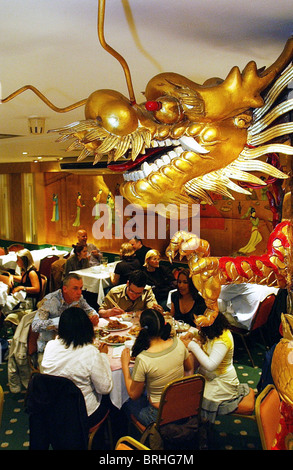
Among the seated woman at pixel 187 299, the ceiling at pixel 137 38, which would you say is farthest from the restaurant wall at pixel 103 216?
the ceiling at pixel 137 38

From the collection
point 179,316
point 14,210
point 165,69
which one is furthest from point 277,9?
point 14,210

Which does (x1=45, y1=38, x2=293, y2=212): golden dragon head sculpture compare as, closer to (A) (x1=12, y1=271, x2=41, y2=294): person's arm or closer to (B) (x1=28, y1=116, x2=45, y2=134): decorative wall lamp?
(B) (x1=28, y1=116, x2=45, y2=134): decorative wall lamp

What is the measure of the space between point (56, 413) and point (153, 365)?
625 millimetres

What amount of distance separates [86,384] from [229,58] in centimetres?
202

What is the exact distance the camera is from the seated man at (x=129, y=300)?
4.00 m

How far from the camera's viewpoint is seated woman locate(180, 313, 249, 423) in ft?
9.72

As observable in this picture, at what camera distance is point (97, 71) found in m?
2.04

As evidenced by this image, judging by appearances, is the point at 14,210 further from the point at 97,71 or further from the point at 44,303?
the point at 97,71

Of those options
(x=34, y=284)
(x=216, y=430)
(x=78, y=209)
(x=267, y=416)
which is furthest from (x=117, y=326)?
(x=78, y=209)

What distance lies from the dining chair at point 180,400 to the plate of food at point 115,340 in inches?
33.0

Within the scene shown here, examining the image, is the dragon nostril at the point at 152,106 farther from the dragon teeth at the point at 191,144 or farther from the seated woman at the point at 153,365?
the seated woman at the point at 153,365

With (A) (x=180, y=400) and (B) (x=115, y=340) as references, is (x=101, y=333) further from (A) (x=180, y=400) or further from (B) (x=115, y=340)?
(A) (x=180, y=400)

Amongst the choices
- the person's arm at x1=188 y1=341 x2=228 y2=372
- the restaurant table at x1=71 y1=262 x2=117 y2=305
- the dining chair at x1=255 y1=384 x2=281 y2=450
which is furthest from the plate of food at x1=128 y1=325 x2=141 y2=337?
the restaurant table at x1=71 y1=262 x2=117 y2=305

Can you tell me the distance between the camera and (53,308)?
3.52m
